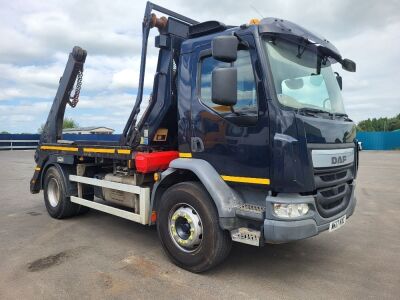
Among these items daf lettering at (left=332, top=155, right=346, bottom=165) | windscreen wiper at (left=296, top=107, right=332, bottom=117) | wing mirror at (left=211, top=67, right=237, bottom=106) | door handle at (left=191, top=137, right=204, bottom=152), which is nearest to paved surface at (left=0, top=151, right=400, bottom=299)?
daf lettering at (left=332, top=155, right=346, bottom=165)

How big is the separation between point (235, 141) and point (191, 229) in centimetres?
115

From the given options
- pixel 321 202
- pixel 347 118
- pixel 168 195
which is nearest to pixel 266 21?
pixel 347 118

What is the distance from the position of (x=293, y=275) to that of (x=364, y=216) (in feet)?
12.3

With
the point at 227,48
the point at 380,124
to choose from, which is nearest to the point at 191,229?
the point at 227,48

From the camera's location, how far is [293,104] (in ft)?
12.9

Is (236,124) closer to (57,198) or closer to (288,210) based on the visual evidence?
(288,210)

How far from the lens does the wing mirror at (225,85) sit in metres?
3.76

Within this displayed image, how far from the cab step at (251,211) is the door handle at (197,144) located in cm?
90

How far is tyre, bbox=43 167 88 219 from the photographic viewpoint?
6785 millimetres

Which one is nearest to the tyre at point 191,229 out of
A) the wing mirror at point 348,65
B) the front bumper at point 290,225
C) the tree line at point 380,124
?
the front bumper at point 290,225

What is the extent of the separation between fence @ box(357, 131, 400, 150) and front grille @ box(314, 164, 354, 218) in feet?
119

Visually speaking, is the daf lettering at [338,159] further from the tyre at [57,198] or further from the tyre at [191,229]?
the tyre at [57,198]

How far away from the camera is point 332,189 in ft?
13.9

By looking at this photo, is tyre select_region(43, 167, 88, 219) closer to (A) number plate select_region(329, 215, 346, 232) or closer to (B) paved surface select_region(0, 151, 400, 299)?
(B) paved surface select_region(0, 151, 400, 299)
